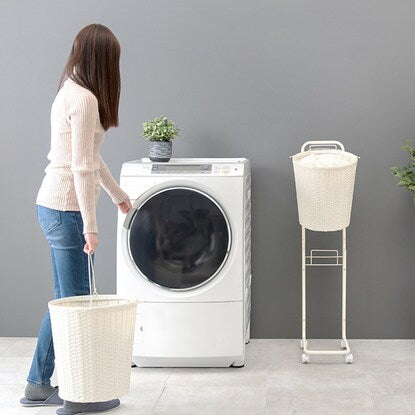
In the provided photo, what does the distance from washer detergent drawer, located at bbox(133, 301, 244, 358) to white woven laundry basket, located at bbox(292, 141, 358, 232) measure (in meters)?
0.53

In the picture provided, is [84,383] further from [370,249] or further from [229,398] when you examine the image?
[370,249]

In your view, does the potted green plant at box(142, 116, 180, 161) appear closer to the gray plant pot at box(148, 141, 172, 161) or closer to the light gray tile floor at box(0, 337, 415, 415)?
the gray plant pot at box(148, 141, 172, 161)

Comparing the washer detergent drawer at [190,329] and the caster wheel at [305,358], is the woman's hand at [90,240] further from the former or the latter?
the caster wheel at [305,358]

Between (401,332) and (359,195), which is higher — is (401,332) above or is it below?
below

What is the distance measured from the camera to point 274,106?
14.6 ft

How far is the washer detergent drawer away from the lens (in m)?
3.94

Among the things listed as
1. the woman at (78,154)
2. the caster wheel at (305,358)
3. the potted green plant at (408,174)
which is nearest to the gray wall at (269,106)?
the potted green plant at (408,174)

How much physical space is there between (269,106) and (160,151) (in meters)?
0.66

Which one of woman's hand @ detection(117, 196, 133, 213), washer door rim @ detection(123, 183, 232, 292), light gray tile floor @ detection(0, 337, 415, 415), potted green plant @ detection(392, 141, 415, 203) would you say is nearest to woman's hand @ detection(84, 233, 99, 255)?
woman's hand @ detection(117, 196, 133, 213)

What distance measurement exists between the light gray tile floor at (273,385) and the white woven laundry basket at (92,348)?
31 cm

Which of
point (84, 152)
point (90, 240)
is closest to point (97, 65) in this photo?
point (84, 152)

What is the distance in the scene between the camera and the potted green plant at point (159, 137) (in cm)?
415

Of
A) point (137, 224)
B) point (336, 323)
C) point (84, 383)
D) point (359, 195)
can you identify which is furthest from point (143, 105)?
point (84, 383)

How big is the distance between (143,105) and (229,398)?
1655 mm
